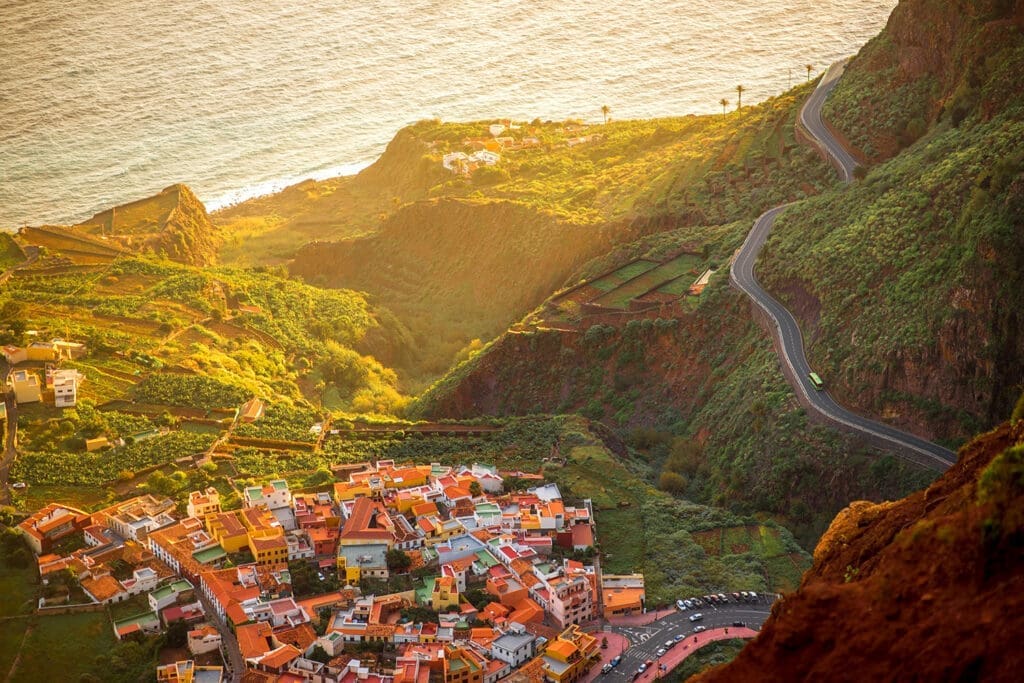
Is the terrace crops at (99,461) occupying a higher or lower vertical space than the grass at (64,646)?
higher

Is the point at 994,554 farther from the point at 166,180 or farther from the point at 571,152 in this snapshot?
the point at 166,180

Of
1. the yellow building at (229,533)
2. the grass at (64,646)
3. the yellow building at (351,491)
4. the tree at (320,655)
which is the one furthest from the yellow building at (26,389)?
the tree at (320,655)

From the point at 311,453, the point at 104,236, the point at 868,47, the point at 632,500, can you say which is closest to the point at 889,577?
the point at 632,500

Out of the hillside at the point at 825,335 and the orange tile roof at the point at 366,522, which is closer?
the orange tile roof at the point at 366,522

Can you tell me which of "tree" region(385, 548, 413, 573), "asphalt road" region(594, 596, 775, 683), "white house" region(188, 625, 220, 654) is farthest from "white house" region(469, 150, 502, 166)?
"white house" region(188, 625, 220, 654)

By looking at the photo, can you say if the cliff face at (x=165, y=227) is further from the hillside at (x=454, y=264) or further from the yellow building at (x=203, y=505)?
the yellow building at (x=203, y=505)

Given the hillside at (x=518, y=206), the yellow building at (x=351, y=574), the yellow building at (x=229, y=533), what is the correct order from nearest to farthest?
1. the yellow building at (x=351, y=574)
2. the yellow building at (x=229, y=533)
3. the hillside at (x=518, y=206)
